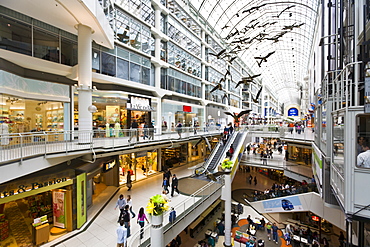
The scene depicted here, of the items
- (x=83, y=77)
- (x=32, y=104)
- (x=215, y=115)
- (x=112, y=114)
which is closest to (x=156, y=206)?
(x=83, y=77)

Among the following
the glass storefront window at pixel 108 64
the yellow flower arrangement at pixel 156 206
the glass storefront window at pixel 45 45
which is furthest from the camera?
the glass storefront window at pixel 108 64

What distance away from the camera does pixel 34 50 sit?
10.1 metres

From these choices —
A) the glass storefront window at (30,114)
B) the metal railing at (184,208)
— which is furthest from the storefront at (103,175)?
the metal railing at (184,208)

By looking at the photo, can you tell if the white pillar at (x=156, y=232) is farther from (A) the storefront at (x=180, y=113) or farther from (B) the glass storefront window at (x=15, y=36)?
(A) the storefront at (x=180, y=113)

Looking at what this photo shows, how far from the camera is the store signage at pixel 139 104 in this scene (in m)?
17.5

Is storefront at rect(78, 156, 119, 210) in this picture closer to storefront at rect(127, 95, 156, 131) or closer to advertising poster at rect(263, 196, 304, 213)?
storefront at rect(127, 95, 156, 131)

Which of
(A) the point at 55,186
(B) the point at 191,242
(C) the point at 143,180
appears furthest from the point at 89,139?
(B) the point at 191,242

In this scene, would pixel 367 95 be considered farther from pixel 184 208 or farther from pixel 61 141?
pixel 61 141

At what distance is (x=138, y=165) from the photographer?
1781 centimetres

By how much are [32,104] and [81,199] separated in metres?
6.33

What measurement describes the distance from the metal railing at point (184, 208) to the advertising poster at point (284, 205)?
690 centimetres

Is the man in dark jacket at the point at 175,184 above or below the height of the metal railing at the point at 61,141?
below

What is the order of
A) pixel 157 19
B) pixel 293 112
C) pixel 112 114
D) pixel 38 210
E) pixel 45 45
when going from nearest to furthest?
pixel 38 210 < pixel 45 45 < pixel 112 114 < pixel 157 19 < pixel 293 112

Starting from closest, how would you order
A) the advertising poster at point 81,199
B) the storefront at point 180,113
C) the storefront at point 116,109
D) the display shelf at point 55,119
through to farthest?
the advertising poster at point 81,199, the display shelf at point 55,119, the storefront at point 116,109, the storefront at point 180,113
